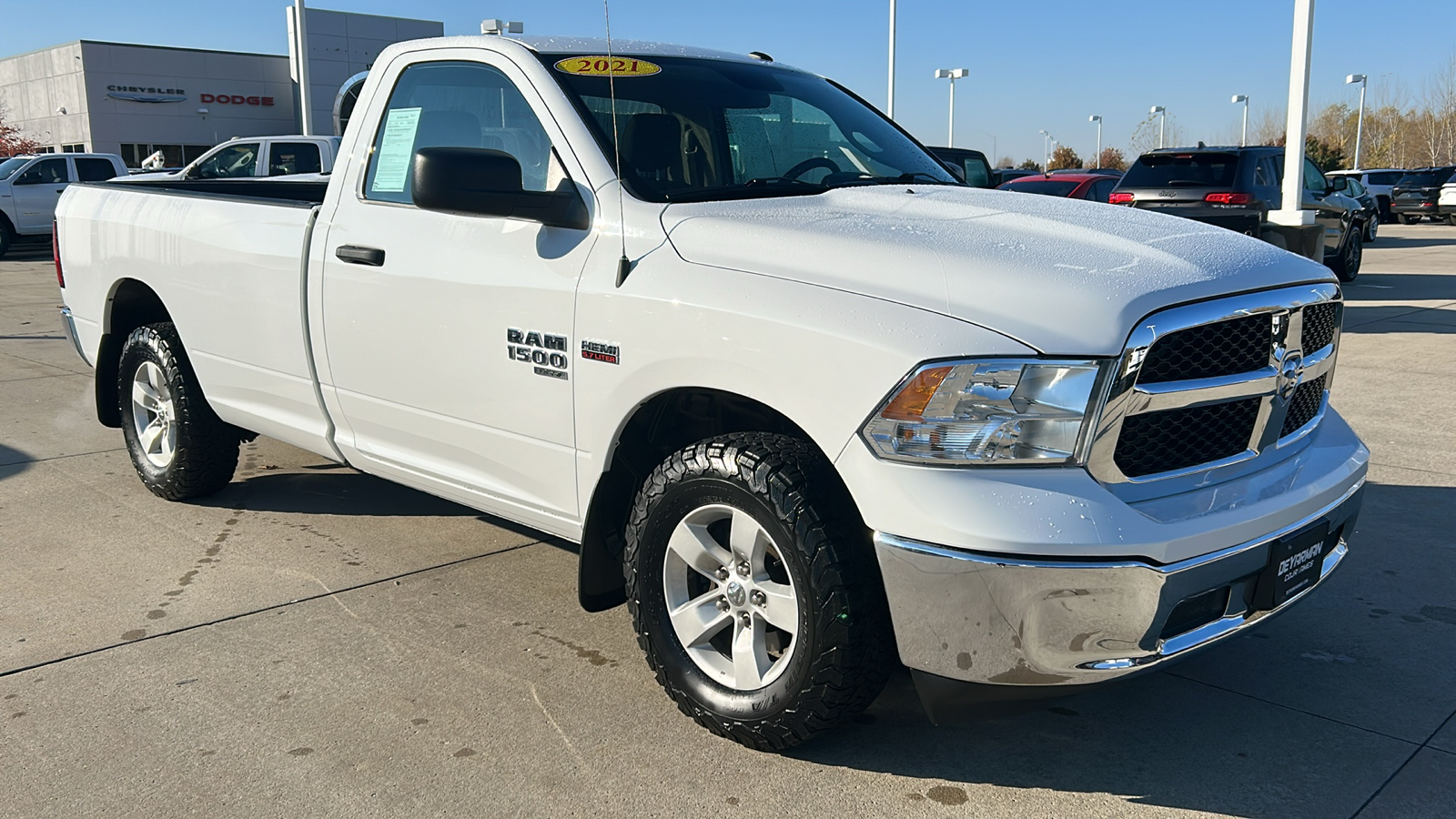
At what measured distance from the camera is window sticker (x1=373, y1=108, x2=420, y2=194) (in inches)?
158

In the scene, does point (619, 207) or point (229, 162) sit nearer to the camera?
point (619, 207)

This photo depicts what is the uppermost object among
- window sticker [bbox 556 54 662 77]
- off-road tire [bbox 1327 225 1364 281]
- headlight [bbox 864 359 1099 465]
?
window sticker [bbox 556 54 662 77]

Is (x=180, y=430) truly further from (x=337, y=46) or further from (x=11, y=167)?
(x=337, y=46)

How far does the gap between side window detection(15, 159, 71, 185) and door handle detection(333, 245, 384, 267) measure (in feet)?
73.9

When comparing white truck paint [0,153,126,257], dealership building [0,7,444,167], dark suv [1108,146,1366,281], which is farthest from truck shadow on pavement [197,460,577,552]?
dealership building [0,7,444,167]

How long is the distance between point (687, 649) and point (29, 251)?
26.3 metres

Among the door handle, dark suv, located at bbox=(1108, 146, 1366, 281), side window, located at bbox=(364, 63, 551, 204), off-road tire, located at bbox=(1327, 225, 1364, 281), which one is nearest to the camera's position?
side window, located at bbox=(364, 63, 551, 204)

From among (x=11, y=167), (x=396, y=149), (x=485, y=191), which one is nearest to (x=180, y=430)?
(x=396, y=149)

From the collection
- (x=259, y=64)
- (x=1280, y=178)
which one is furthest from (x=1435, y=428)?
(x=259, y=64)

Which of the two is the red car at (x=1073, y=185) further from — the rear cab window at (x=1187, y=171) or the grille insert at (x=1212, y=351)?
the grille insert at (x=1212, y=351)

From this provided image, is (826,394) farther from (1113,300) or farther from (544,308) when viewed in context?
(544,308)

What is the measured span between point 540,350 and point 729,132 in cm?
98

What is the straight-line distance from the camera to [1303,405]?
3.22 metres

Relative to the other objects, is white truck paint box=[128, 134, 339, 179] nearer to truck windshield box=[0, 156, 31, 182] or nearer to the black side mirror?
truck windshield box=[0, 156, 31, 182]
